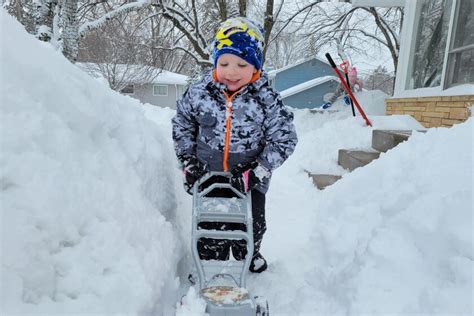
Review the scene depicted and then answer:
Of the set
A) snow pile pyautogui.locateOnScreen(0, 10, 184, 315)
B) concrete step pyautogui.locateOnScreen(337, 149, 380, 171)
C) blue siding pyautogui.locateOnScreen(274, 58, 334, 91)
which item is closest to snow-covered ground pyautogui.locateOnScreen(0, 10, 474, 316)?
snow pile pyautogui.locateOnScreen(0, 10, 184, 315)

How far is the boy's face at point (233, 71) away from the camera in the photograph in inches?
87.0

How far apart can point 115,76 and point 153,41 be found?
12.4 ft

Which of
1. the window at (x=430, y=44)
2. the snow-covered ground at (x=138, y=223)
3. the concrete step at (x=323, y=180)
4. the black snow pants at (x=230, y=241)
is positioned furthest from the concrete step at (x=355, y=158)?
the black snow pants at (x=230, y=241)

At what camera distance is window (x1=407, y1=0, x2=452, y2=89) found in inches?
217

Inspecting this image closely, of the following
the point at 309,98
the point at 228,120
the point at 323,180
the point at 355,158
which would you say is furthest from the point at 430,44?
the point at 309,98

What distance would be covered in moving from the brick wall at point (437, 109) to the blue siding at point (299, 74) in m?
22.3

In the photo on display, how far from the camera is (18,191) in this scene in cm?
140

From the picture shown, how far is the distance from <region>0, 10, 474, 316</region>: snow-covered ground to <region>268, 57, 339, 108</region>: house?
21.7 m

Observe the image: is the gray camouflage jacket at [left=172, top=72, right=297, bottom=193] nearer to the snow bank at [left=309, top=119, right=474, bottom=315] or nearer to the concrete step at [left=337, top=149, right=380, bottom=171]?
the snow bank at [left=309, top=119, right=474, bottom=315]

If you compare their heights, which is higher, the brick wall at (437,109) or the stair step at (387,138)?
the brick wall at (437,109)

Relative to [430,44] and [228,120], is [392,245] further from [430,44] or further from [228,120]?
[430,44]

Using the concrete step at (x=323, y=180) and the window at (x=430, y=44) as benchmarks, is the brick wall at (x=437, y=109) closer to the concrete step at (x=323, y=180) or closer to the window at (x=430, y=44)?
the window at (x=430, y=44)

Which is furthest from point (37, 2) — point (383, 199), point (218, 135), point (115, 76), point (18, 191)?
point (115, 76)

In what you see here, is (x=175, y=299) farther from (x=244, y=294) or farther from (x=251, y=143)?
(x=251, y=143)
